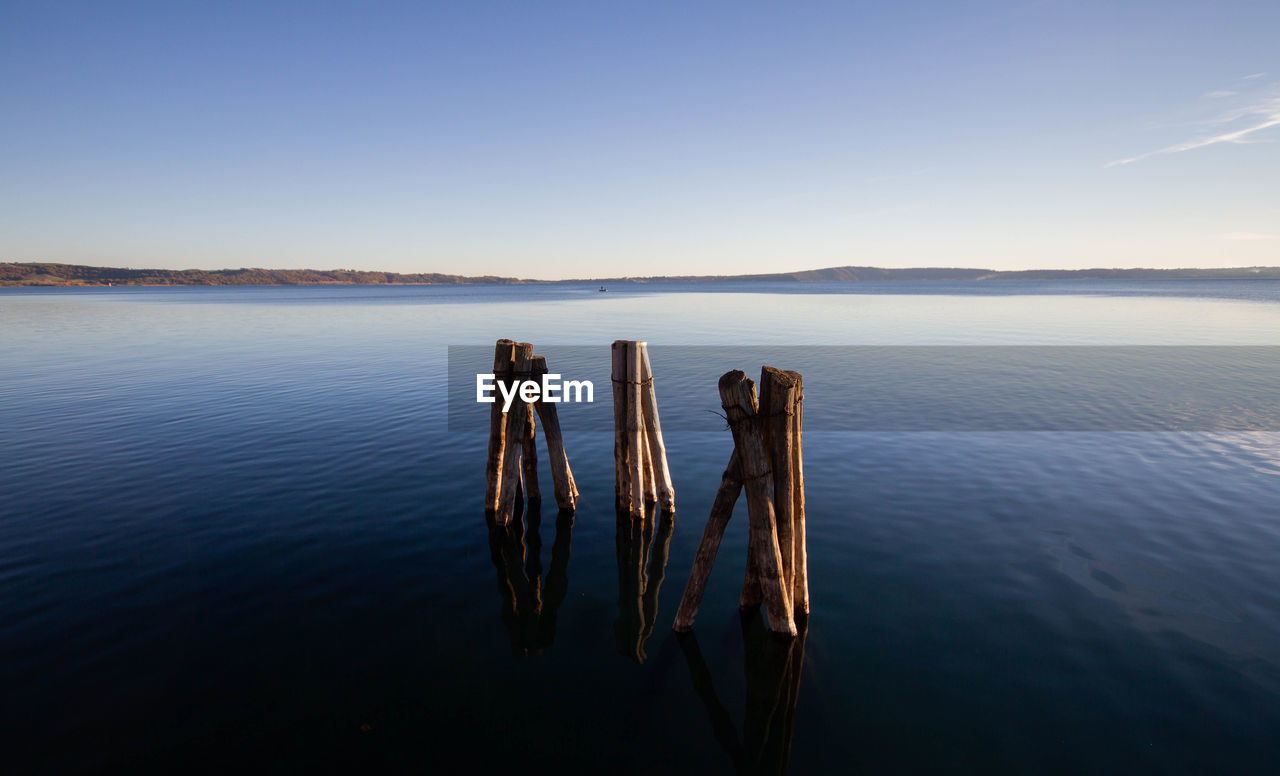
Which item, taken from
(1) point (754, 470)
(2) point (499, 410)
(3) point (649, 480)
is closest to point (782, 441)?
(1) point (754, 470)

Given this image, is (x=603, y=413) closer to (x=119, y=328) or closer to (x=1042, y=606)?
(x=1042, y=606)

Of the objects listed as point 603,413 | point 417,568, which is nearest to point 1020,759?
point 417,568

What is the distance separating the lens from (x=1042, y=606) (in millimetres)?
9188

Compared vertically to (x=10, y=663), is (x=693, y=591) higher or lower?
higher

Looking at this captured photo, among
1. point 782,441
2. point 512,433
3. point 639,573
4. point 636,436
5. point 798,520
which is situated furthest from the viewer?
point 512,433

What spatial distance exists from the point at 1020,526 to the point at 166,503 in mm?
18629

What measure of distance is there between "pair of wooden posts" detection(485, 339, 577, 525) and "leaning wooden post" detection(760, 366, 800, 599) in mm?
5456

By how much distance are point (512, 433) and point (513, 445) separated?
0.28 m

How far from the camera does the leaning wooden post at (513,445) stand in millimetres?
12008

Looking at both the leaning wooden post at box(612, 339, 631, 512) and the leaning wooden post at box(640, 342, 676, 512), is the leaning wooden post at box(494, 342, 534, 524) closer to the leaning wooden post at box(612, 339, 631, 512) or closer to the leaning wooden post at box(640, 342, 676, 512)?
the leaning wooden post at box(612, 339, 631, 512)

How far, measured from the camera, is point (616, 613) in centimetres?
955

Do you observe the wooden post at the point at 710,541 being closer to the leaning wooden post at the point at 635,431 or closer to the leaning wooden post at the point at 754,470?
the leaning wooden post at the point at 754,470

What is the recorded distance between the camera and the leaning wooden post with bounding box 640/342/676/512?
12016 millimetres

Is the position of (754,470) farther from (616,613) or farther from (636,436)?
(636,436)
